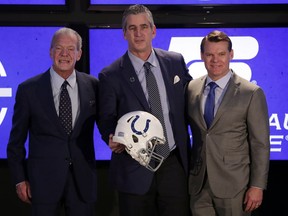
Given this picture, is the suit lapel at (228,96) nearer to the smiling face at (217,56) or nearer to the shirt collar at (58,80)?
the smiling face at (217,56)

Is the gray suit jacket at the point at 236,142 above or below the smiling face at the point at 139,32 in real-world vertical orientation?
below

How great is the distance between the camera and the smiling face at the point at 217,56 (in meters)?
2.64

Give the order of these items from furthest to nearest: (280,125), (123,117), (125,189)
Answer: (280,125) < (125,189) < (123,117)

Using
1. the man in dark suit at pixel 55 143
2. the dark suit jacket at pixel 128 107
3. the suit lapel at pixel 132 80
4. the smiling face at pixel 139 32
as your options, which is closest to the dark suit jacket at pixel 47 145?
the man in dark suit at pixel 55 143

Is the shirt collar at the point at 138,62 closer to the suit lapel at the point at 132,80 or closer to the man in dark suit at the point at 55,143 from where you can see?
the suit lapel at the point at 132,80

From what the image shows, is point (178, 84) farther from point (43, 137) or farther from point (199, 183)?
point (43, 137)

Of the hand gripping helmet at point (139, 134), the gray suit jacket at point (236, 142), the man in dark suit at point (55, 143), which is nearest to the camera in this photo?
the hand gripping helmet at point (139, 134)

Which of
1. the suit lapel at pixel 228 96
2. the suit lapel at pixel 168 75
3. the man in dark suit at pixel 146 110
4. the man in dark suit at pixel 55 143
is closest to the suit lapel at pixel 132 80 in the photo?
the man in dark suit at pixel 146 110

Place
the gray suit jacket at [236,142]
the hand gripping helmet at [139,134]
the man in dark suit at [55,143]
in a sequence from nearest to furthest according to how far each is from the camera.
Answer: the hand gripping helmet at [139,134] < the gray suit jacket at [236,142] < the man in dark suit at [55,143]

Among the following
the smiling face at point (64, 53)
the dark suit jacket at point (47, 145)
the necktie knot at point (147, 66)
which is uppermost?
the smiling face at point (64, 53)

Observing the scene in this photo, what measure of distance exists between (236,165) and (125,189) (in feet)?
1.93

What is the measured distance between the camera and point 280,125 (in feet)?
11.8

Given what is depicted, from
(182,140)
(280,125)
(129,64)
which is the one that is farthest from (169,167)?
(280,125)

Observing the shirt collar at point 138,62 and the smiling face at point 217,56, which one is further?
the shirt collar at point 138,62
